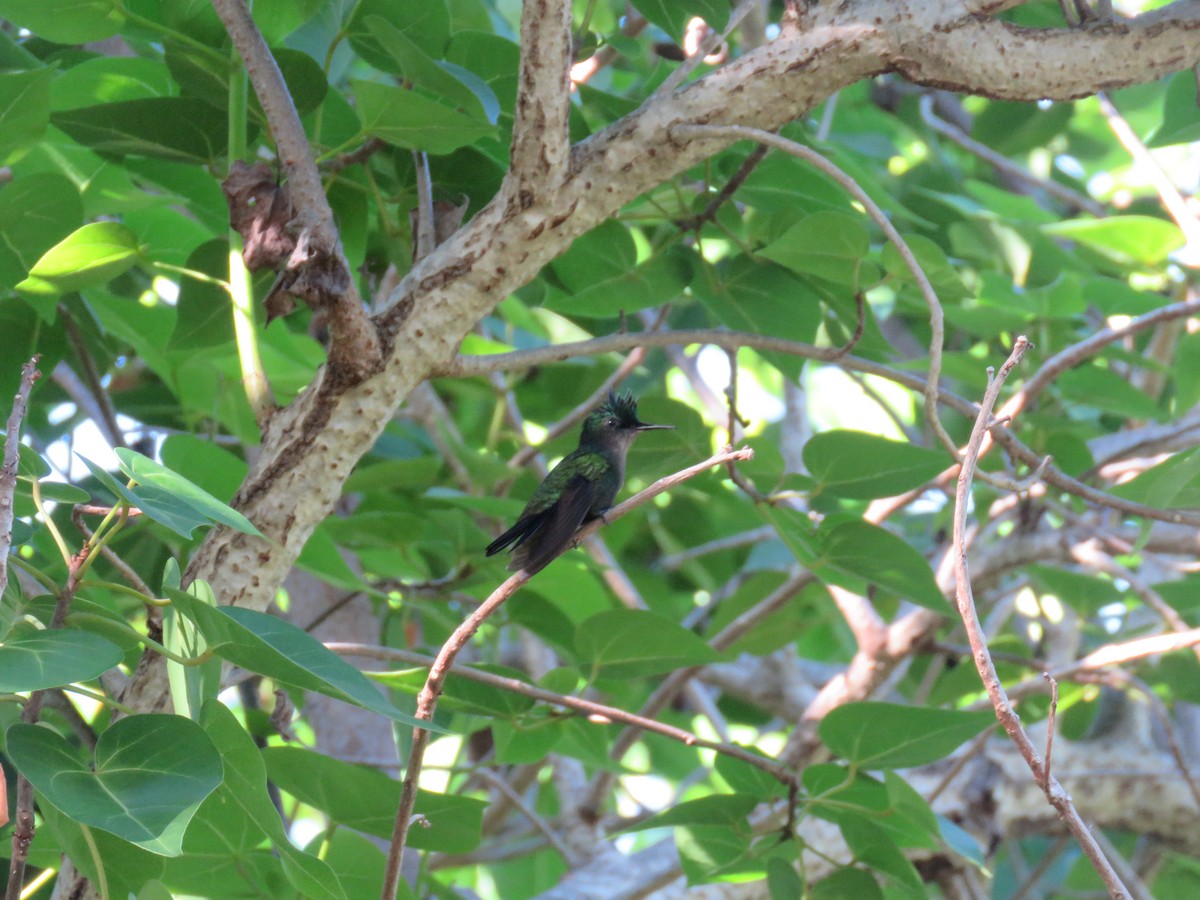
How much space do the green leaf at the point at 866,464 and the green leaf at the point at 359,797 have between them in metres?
0.78

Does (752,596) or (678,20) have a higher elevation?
(678,20)

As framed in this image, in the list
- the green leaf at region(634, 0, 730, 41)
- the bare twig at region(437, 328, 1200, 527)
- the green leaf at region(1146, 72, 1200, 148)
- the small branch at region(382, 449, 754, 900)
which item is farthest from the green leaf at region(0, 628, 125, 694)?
the green leaf at region(1146, 72, 1200, 148)

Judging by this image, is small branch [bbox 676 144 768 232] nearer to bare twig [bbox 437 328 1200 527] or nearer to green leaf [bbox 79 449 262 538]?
bare twig [bbox 437 328 1200 527]

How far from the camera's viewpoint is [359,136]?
5.69 ft

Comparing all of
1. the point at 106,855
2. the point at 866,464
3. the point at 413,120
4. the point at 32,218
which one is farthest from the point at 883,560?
the point at 32,218

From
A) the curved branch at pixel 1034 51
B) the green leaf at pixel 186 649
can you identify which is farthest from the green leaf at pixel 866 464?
the green leaf at pixel 186 649

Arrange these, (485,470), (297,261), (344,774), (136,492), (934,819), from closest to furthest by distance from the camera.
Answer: (136,492), (297,261), (344,774), (934,819), (485,470)

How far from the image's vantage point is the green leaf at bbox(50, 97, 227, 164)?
69.7 inches

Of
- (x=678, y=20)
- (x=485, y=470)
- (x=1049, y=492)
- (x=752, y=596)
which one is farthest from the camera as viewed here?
(x=752, y=596)

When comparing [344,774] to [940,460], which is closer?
[344,774]

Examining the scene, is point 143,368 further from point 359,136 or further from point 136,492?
point 136,492

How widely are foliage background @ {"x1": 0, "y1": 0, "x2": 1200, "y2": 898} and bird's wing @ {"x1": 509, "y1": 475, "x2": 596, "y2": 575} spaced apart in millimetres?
133

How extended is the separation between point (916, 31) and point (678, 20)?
539mm

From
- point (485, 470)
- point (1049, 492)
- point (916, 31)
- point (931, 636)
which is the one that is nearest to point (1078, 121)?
point (1049, 492)
